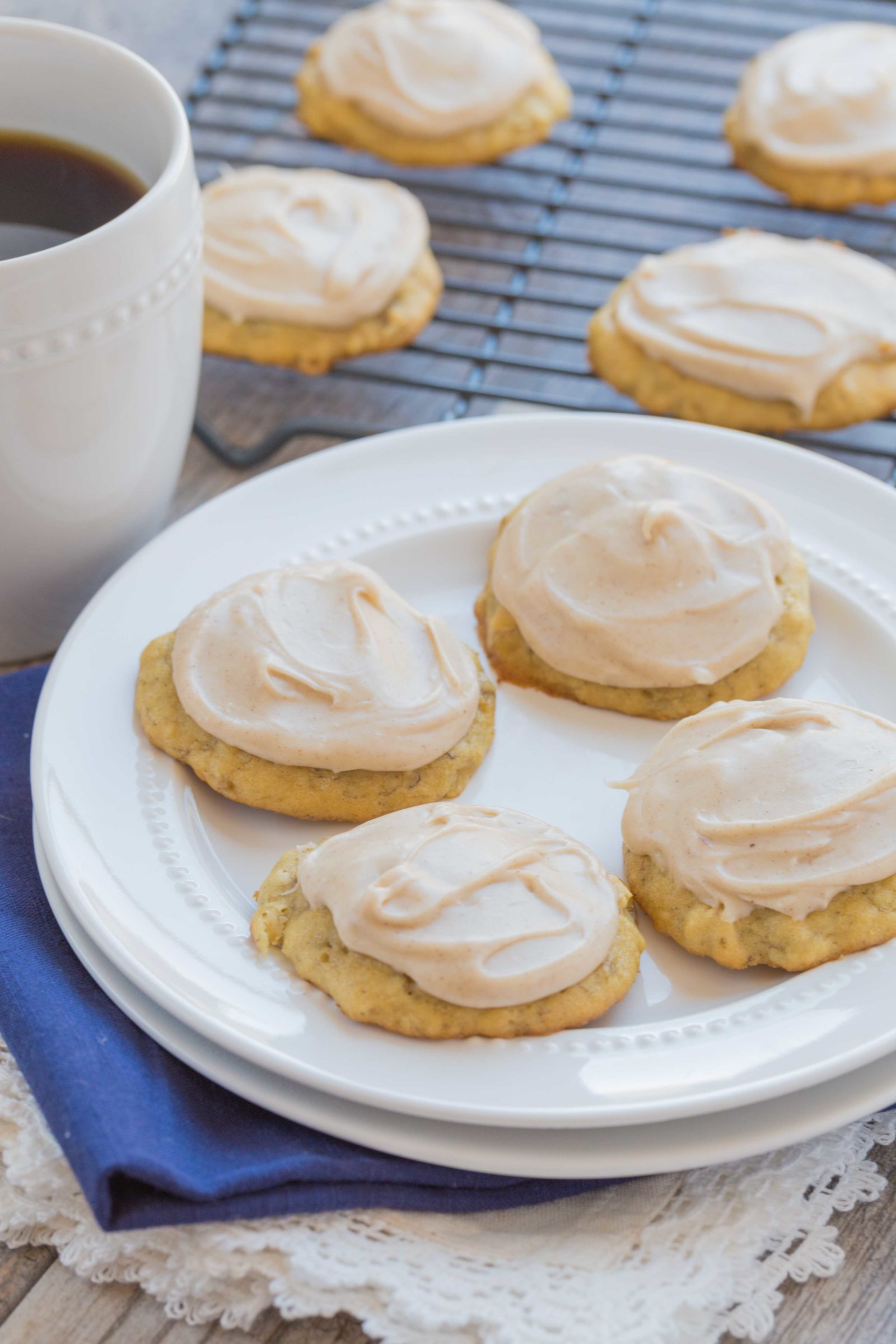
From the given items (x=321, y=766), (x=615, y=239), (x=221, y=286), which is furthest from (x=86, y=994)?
(x=615, y=239)

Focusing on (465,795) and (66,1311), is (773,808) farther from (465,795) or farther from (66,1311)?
(66,1311)

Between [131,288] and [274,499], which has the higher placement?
[131,288]

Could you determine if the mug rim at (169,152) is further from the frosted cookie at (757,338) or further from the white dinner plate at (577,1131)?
the white dinner plate at (577,1131)

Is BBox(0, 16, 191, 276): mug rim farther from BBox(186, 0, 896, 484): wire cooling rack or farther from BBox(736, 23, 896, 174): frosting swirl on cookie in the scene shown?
BBox(736, 23, 896, 174): frosting swirl on cookie

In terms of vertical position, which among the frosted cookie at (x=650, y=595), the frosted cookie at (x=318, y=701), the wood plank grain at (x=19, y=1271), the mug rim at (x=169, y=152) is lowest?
the wood plank grain at (x=19, y=1271)

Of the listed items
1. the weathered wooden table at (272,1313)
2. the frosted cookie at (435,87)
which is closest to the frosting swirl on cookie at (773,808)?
the weathered wooden table at (272,1313)

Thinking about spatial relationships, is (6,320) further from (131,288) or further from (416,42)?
(416,42)
